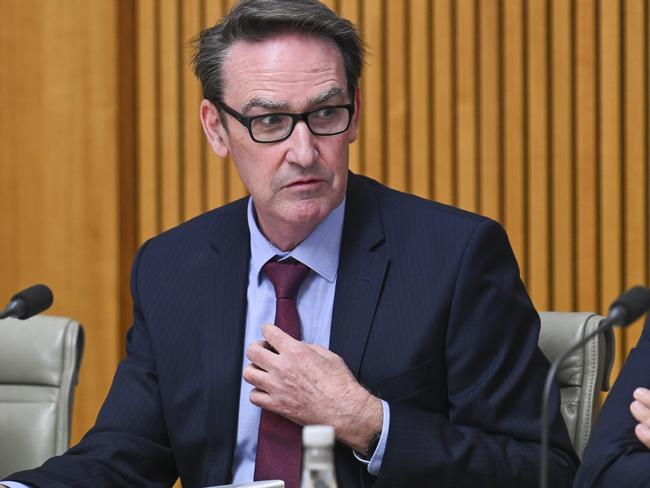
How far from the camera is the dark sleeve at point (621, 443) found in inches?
72.7

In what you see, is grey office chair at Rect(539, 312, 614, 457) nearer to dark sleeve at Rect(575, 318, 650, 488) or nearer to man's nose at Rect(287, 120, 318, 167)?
dark sleeve at Rect(575, 318, 650, 488)

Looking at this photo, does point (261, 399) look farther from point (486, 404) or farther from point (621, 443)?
point (621, 443)

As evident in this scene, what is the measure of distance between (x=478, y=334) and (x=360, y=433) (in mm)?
299

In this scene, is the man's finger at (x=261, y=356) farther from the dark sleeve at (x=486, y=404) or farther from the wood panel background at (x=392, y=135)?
the wood panel background at (x=392, y=135)

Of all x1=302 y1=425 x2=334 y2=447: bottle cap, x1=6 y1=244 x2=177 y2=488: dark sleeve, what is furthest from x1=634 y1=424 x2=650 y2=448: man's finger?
x1=6 y1=244 x2=177 y2=488: dark sleeve

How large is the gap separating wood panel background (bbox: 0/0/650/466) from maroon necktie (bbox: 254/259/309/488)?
5.88 feet

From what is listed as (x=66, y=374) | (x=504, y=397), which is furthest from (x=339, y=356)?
(x=66, y=374)

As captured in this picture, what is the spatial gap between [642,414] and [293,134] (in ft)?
2.58

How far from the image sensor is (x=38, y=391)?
2.70 meters

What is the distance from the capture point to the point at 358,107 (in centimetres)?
227

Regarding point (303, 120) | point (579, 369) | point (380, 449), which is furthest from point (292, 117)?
point (579, 369)

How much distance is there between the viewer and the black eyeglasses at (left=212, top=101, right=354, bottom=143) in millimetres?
2131

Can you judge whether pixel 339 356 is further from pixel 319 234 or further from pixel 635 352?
pixel 635 352

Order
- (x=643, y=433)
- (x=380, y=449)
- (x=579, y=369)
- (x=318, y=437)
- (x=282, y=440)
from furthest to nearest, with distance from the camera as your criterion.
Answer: (x=579, y=369)
(x=282, y=440)
(x=380, y=449)
(x=643, y=433)
(x=318, y=437)
